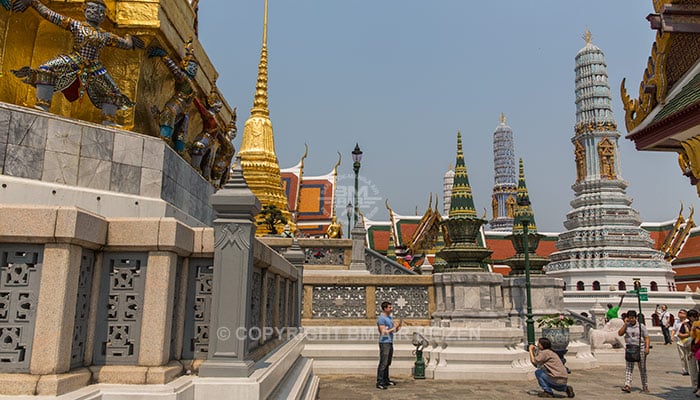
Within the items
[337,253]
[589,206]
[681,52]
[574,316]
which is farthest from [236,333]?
[589,206]

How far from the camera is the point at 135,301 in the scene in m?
3.73

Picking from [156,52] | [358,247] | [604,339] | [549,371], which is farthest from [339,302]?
[604,339]

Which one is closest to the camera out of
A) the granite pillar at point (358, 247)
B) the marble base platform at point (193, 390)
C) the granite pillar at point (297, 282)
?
the marble base platform at point (193, 390)

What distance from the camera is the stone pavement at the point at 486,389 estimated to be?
8472 mm

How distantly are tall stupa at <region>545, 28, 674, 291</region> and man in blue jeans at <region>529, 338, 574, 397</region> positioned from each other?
22934mm

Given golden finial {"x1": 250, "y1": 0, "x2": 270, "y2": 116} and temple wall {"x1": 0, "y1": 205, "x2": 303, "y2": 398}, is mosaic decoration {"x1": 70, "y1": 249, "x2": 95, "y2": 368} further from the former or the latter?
golden finial {"x1": 250, "y1": 0, "x2": 270, "y2": 116}

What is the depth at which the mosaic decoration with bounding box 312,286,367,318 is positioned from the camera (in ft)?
38.3

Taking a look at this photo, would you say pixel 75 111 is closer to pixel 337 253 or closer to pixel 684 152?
pixel 684 152

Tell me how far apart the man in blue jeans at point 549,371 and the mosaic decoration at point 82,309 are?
7.25 metres

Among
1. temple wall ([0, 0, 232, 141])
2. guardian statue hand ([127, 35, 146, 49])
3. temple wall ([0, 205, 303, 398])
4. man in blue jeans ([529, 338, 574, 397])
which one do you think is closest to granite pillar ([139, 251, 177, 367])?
temple wall ([0, 205, 303, 398])

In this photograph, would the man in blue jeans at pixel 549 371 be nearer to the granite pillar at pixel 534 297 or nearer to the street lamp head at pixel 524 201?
the granite pillar at pixel 534 297

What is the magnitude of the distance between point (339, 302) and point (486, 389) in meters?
4.00

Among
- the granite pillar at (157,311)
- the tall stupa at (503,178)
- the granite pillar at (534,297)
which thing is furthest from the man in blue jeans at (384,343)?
the tall stupa at (503,178)

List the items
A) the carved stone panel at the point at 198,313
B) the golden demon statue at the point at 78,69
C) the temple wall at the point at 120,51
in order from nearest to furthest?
the carved stone panel at the point at 198,313 < the golden demon statue at the point at 78,69 < the temple wall at the point at 120,51
